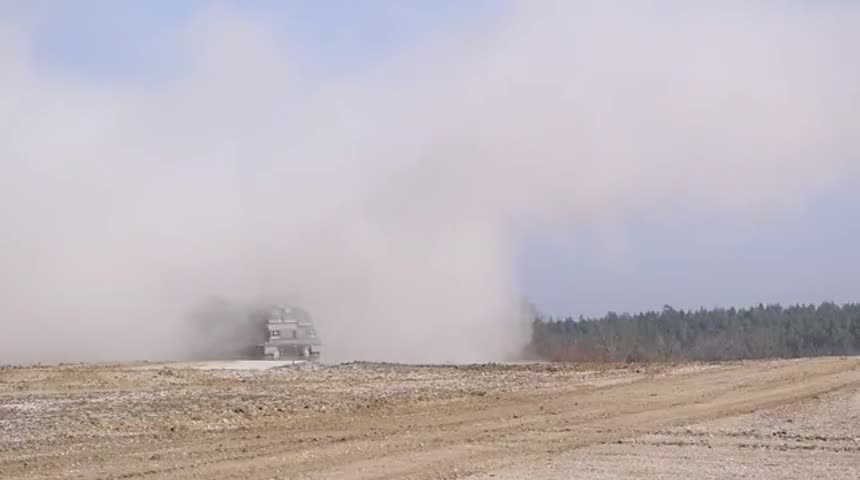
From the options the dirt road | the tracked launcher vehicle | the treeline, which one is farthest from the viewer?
the treeline

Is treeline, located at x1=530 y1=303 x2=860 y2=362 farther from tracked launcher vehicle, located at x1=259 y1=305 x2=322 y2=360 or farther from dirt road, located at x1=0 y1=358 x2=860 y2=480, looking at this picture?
dirt road, located at x1=0 y1=358 x2=860 y2=480

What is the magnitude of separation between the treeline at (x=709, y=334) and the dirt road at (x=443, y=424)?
21669 mm

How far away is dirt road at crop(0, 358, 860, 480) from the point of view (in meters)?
14.2

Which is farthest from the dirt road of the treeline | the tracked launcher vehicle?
the treeline

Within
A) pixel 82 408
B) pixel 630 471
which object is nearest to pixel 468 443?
pixel 630 471

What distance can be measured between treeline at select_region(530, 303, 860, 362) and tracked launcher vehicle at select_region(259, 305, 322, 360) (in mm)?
9543

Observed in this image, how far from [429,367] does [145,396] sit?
34.4 feet

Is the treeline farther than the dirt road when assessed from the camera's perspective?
Yes

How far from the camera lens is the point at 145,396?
22.7 m

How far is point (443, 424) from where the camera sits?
18.3 metres

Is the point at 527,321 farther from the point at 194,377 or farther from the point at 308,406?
the point at 308,406

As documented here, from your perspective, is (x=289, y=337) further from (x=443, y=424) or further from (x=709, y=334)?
(x=709, y=334)

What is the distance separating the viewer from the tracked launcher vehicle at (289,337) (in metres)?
43.5

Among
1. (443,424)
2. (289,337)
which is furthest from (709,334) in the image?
(443,424)
